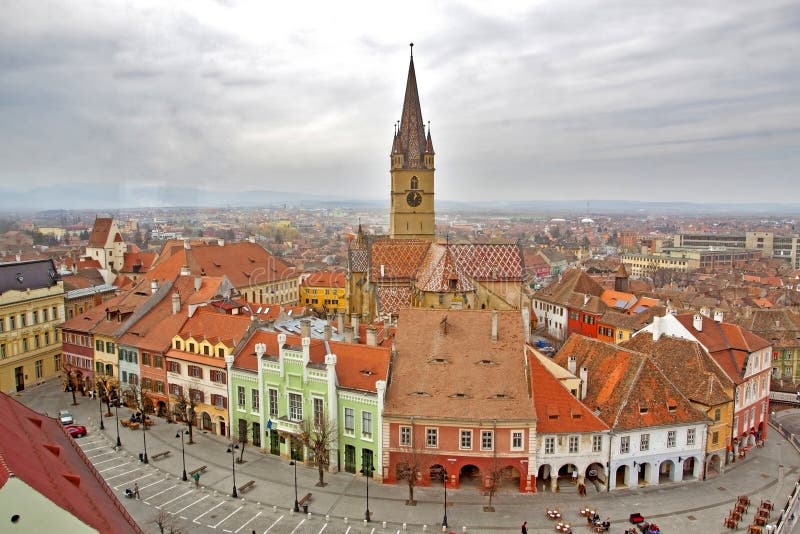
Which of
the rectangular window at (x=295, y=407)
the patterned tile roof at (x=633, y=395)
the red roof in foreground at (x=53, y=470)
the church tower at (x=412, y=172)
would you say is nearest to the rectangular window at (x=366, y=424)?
the rectangular window at (x=295, y=407)

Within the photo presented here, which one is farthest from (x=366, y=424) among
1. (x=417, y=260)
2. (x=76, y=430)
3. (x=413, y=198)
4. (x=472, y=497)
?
(x=413, y=198)

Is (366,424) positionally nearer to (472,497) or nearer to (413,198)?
(472,497)

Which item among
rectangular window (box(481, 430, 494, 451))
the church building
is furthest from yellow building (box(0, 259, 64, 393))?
rectangular window (box(481, 430, 494, 451))

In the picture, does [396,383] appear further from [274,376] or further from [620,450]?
[620,450]

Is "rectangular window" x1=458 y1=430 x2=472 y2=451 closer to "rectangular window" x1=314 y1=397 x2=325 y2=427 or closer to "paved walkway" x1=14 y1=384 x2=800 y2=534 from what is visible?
"paved walkway" x1=14 y1=384 x2=800 y2=534

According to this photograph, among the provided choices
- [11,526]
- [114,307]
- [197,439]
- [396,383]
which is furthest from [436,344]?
[114,307]
